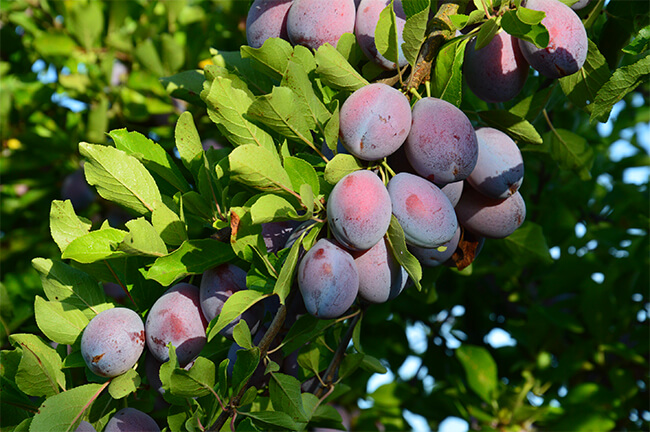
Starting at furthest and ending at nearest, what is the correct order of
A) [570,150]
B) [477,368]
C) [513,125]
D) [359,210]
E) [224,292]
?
[477,368], [570,150], [513,125], [224,292], [359,210]

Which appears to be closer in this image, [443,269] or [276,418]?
[276,418]

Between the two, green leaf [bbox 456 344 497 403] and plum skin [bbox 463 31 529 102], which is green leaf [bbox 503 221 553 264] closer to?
plum skin [bbox 463 31 529 102]

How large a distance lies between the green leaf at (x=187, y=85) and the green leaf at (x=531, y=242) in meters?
0.65

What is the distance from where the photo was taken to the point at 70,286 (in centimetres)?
84

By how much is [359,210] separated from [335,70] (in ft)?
0.69

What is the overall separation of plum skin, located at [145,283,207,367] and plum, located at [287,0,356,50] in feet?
1.33

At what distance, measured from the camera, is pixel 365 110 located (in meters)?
0.74

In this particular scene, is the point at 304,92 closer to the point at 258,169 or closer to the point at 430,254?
the point at 258,169

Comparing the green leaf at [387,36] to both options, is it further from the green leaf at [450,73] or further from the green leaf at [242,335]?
the green leaf at [242,335]

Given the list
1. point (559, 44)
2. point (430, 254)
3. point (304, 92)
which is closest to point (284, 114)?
point (304, 92)

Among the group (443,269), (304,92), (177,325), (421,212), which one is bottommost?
(443,269)

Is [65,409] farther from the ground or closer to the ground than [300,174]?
closer to the ground

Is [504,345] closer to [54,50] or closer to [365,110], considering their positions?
[365,110]

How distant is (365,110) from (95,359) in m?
0.47
